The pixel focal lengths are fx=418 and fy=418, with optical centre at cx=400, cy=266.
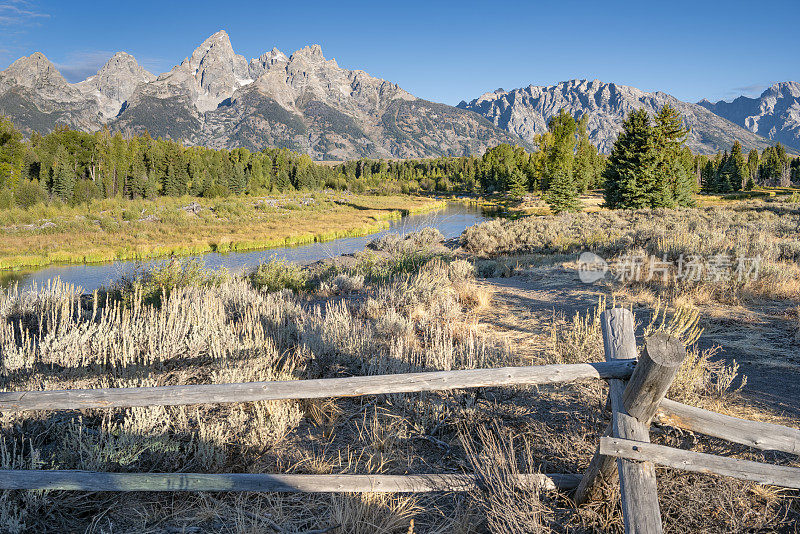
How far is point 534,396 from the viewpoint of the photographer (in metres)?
4.05

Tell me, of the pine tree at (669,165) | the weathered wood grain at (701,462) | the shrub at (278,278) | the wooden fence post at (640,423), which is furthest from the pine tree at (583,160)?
the wooden fence post at (640,423)

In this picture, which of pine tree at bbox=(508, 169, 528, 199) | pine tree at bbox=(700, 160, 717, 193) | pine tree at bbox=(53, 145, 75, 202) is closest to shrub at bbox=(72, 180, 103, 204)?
pine tree at bbox=(53, 145, 75, 202)

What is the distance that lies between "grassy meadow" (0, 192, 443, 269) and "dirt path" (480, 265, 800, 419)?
23052 millimetres

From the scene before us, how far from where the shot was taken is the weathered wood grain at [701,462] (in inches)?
88.9

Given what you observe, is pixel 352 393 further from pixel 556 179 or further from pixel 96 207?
pixel 96 207

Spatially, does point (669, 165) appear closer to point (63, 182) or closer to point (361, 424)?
point (361, 424)

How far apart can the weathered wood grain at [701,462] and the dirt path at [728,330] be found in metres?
1.98

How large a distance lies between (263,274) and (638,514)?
9669mm

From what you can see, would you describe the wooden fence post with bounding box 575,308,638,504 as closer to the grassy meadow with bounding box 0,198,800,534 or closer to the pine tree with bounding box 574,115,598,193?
the grassy meadow with bounding box 0,198,800,534

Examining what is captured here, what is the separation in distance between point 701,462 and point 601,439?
1.97ft

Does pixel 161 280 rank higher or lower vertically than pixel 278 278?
higher

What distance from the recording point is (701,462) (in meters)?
2.34

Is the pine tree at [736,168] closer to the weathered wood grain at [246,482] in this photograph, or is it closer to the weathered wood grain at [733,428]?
the weathered wood grain at [733,428]

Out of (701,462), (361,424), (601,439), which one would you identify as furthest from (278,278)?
(701,462)
